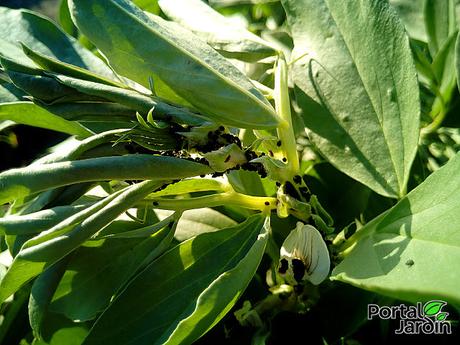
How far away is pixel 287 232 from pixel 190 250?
3.9 inches

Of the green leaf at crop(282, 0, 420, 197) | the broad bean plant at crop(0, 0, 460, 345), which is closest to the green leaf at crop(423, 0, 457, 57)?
the broad bean plant at crop(0, 0, 460, 345)

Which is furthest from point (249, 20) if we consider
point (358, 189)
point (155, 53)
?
point (155, 53)

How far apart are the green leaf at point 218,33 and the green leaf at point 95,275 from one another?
0.18 metres

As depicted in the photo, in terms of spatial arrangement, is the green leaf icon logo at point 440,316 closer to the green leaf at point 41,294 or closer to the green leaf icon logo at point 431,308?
the green leaf icon logo at point 431,308

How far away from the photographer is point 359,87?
21.5 inches

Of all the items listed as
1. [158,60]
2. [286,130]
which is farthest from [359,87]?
[158,60]

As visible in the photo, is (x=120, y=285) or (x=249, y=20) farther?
(x=249, y=20)

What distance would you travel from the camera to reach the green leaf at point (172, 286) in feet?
1.72

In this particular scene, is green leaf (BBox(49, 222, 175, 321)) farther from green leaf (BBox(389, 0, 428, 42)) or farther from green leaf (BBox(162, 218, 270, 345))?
green leaf (BBox(389, 0, 428, 42))

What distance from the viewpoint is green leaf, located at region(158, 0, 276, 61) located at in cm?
57

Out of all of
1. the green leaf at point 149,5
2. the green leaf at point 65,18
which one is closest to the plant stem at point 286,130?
the green leaf at point 149,5

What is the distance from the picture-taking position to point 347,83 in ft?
1.80

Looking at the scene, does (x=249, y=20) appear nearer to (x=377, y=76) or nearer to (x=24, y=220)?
(x=377, y=76)

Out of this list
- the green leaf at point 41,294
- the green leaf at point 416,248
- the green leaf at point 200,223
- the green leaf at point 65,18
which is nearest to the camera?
the green leaf at point 416,248
